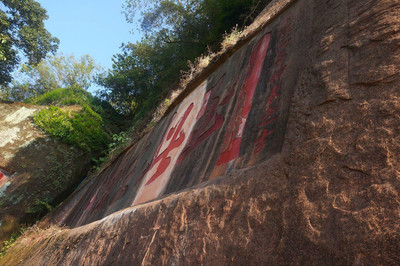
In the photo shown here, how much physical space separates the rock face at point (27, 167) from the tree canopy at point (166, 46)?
12.7 ft

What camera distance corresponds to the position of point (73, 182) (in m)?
9.89

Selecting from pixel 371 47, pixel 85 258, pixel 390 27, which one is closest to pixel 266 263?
pixel 371 47

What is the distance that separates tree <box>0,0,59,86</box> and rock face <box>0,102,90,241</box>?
194 centimetres

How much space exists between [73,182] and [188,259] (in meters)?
9.38

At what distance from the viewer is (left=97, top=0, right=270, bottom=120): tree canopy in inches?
328

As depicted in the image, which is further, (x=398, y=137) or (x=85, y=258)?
(x=85, y=258)

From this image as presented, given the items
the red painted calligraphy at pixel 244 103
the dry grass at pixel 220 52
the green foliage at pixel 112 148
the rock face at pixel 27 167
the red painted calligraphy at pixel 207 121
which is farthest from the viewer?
the green foliage at pixel 112 148

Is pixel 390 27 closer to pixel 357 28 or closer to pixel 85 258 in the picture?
pixel 357 28

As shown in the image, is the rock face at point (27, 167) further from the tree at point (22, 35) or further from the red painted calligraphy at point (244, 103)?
the red painted calligraphy at point (244, 103)

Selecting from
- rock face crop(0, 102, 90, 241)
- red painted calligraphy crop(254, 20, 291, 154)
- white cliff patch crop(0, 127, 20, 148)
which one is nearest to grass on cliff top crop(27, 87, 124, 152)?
rock face crop(0, 102, 90, 241)

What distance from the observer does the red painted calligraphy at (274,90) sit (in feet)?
6.75

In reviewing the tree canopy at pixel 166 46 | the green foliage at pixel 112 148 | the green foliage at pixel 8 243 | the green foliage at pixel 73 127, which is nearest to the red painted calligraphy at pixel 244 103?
the tree canopy at pixel 166 46

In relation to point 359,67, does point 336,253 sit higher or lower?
lower

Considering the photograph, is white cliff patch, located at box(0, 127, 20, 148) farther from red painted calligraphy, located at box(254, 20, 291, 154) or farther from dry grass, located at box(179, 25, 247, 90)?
red painted calligraphy, located at box(254, 20, 291, 154)
